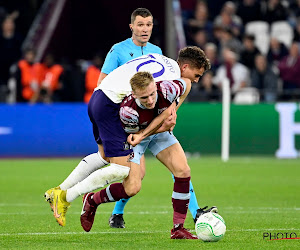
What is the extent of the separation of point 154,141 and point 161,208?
235 cm

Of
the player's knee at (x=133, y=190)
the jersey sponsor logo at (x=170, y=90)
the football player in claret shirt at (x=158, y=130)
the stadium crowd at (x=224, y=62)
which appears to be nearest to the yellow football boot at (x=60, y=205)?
the football player in claret shirt at (x=158, y=130)

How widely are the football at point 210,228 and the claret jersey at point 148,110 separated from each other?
1028 mm

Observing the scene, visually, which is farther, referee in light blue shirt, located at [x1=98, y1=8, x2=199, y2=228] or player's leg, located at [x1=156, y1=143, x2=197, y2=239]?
referee in light blue shirt, located at [x1=98, y1=8, x2=199, y2=228]

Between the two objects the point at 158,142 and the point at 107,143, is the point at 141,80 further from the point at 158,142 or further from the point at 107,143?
the point at 158,142

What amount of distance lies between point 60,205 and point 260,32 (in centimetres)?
1388

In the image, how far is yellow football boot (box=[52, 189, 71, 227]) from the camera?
7621 millimetres

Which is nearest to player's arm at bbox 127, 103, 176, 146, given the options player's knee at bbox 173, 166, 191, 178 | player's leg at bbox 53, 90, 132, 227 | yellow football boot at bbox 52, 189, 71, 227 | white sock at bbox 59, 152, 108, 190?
player's leg at bbox 53, 90, 132, 227

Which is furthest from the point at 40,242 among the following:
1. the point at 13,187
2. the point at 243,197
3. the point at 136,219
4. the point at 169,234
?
the point at 13,187

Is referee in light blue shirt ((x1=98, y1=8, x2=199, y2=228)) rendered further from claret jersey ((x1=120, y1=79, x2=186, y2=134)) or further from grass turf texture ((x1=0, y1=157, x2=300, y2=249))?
claret jersey ((x1=120, y1=79, x2=186, y2=134))

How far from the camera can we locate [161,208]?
1023 cm

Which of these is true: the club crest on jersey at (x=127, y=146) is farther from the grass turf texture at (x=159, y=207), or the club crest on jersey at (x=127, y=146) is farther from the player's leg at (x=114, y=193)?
the grass turf texture at (x=159, y=207)

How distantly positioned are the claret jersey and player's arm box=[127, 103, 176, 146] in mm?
40

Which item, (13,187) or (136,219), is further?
(13,187)

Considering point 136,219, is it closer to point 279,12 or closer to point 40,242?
point 40,242
